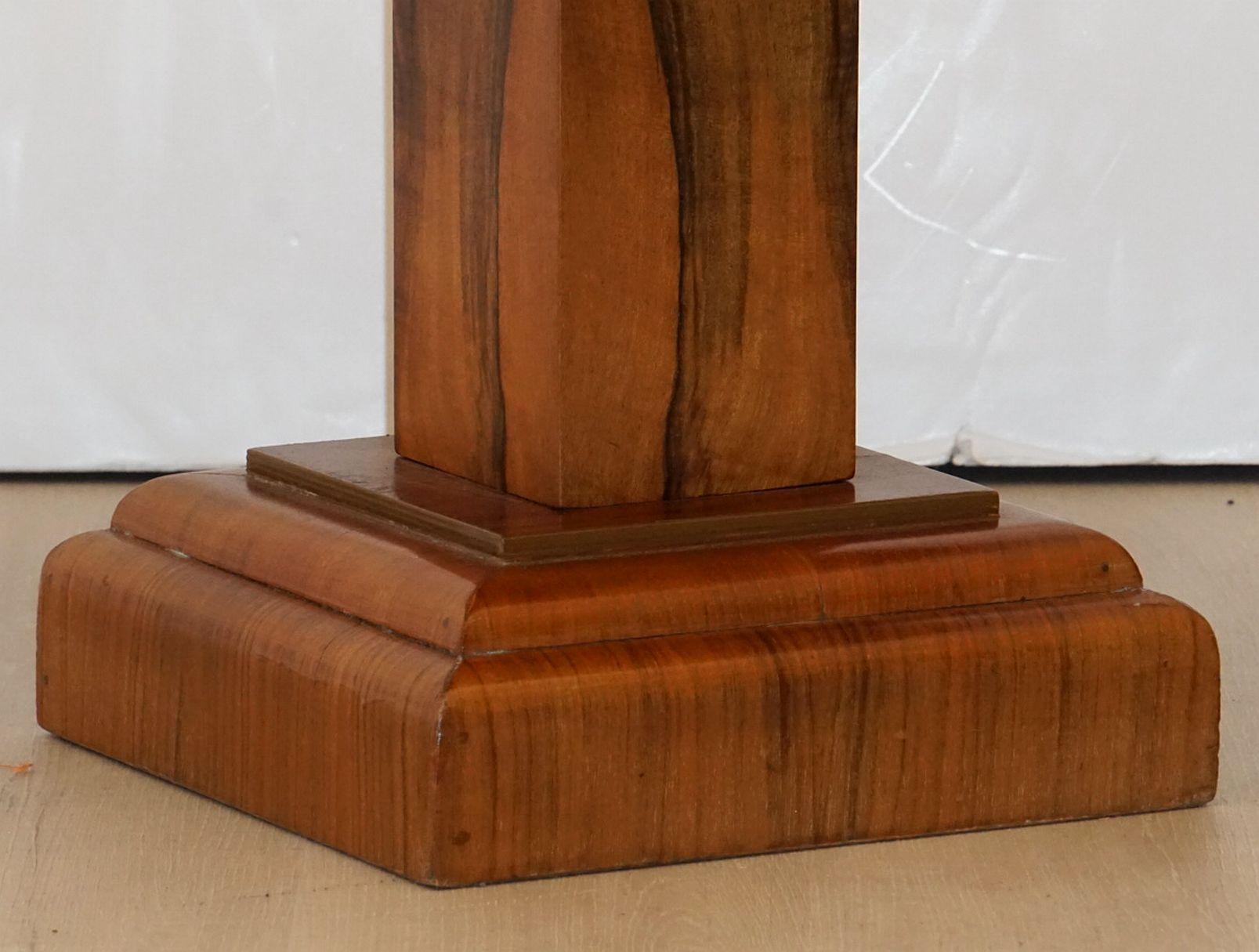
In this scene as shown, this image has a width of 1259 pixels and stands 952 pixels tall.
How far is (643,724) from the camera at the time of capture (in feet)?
2.52

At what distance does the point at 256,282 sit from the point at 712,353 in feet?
2.64

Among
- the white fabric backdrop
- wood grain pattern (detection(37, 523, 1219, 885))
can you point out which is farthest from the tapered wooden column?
the white fabric backdrop

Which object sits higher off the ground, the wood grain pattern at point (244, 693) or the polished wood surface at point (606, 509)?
the polished wood surface at point (606, 509)

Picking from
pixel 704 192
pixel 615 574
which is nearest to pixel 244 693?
pixel 615 574

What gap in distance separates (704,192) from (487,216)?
0.31ft

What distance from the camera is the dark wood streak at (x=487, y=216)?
2.77 feet

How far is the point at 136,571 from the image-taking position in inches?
35.2

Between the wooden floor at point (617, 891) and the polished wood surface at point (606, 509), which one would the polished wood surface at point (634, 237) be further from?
the wooden floor at point (617, 891)

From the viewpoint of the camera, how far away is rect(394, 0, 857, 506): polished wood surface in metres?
0.82

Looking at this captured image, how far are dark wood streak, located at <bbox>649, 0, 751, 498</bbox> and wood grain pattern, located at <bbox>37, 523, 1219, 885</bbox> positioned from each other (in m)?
0.13

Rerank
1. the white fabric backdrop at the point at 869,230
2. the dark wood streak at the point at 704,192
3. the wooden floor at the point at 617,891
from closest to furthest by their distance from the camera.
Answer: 1. the wooden floor at the point at 617,891
2. the dark wood streak at the point at 704,192
3. the white fabric backdrop at the point at 869,230

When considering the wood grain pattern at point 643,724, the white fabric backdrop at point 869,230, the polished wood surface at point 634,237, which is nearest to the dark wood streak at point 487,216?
the polished wood surface at point 634,237

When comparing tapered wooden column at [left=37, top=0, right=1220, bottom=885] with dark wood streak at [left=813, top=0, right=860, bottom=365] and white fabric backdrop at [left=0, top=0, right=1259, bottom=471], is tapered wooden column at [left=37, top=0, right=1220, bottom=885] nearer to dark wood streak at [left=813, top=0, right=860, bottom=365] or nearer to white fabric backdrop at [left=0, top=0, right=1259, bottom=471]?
dark wood streak at [left=813, top=0, right=860, bottom=365]

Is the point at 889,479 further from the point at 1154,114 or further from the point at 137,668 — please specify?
the point at 1154,114
